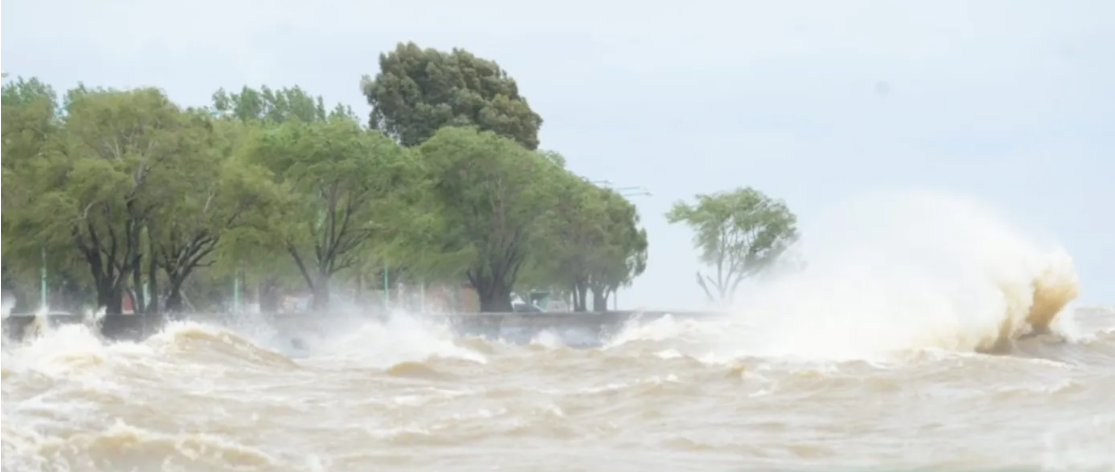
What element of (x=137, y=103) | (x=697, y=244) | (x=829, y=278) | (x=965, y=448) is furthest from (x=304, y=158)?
(x=965, y=448)

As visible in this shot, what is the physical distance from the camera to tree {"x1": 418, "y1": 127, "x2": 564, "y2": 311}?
6131 cm

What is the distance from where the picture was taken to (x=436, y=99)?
254ft

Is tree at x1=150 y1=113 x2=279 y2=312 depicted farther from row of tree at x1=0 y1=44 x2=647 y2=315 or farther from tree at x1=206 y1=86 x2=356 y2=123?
tree at x1=206 y1=86 x2=356 y2=123

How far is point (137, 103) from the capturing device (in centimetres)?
4419

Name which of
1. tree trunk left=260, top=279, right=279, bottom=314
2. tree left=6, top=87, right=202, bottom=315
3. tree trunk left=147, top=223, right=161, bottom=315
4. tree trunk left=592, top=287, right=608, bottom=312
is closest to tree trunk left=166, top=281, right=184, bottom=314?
tree trunk left=147, top=223, right=161, bottom=315

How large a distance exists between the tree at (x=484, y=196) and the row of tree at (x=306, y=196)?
0.07 meters

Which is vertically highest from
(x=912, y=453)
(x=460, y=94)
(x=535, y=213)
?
(x=460, y=94)

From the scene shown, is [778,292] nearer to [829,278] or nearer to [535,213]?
[829,278]

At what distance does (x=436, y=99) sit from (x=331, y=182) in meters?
22.8

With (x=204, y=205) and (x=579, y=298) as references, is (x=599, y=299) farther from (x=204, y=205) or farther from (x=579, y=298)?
(x=204, y=205)

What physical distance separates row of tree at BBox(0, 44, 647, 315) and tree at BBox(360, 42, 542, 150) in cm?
9

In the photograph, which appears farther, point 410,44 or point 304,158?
point 410,44

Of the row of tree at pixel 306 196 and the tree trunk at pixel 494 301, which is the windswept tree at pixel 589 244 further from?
the tree trunk at pixel 494 301

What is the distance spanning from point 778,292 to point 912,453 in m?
26.6
